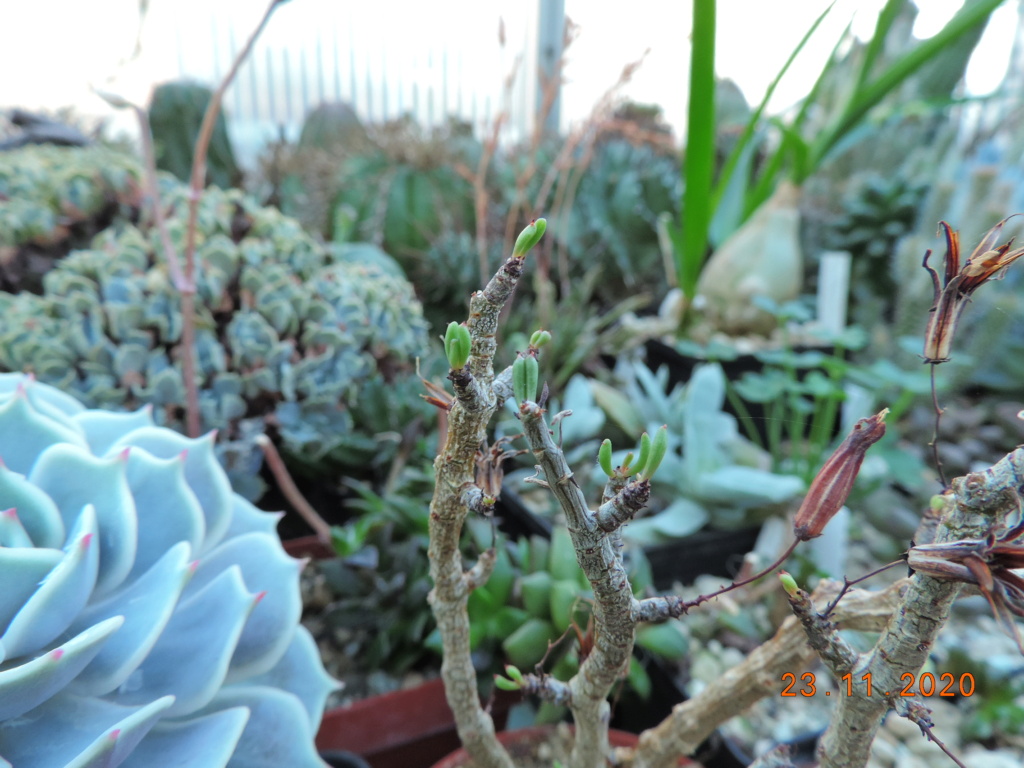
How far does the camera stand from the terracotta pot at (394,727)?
1.74 feet

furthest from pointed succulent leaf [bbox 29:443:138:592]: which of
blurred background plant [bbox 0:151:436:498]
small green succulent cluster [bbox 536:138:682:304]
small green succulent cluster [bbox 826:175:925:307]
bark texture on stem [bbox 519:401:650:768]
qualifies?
small green succulent cluster [bbox 826:175:925:307]

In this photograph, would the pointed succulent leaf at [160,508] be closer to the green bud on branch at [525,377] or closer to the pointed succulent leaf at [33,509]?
the pointed succulent leaf at [33,509]

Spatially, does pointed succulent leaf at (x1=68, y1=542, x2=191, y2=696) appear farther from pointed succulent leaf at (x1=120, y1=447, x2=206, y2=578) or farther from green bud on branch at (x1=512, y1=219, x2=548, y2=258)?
green bud on branch at (x1=512, y1=219, x2=548, y2=258)

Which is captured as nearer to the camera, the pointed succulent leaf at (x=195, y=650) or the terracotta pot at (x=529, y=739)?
the pointed succulent leaf at (x=195, y=650)

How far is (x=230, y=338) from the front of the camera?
28.2 inches

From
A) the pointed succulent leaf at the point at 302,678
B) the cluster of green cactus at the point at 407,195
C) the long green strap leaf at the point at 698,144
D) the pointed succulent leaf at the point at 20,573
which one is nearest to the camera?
the pointed succulent leaf at the point at 20,573

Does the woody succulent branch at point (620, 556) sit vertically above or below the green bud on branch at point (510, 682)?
above

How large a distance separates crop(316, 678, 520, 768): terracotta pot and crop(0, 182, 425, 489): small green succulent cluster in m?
0.27

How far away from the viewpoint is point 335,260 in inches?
36.0

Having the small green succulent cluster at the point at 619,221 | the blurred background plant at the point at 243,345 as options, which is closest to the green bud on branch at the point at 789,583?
the blurred background plant at the point at 243,345

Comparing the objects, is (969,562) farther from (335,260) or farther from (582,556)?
(335,260)

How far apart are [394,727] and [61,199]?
85cm

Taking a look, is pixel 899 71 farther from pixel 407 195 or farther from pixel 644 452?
pixel 644 452

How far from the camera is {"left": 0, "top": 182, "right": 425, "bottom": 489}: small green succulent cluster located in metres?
0.68
